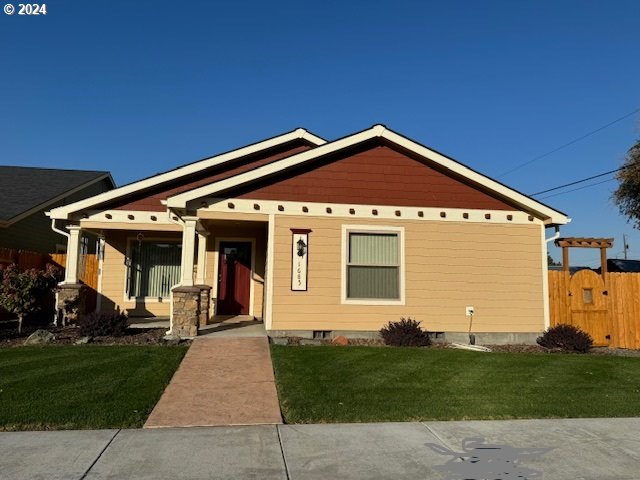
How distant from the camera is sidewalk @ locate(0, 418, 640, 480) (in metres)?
4.00

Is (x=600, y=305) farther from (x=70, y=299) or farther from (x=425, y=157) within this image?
(x=70, y=299)

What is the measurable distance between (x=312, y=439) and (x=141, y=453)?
1.62m

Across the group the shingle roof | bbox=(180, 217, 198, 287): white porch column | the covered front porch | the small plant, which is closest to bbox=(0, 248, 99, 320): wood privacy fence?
the covered front porch

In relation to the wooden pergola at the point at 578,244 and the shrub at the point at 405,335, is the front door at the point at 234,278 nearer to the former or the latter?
the shrub at the point at 405,335

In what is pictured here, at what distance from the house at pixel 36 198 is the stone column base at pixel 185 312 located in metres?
8.80

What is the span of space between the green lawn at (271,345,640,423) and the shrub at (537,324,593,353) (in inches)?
37.9

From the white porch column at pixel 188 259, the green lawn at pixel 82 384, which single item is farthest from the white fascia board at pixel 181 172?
the green lawn at pixel 82 384

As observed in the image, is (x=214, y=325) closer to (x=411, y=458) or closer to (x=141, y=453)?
(x=141, y=453)

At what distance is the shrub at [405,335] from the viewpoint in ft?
32.9

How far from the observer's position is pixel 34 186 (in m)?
19.0

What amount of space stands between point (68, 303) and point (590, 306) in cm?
1308

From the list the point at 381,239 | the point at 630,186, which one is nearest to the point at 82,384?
the point at 381,239

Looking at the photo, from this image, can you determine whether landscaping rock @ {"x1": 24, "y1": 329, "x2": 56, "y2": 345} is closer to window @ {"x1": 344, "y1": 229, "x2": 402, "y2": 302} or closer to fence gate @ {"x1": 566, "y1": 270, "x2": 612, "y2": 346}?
window @ {"x1": 344, "y1": 229, "x2": 402, "y2": 302}

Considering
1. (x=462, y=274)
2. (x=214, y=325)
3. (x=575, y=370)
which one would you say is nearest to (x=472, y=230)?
(x=462, y=274)
